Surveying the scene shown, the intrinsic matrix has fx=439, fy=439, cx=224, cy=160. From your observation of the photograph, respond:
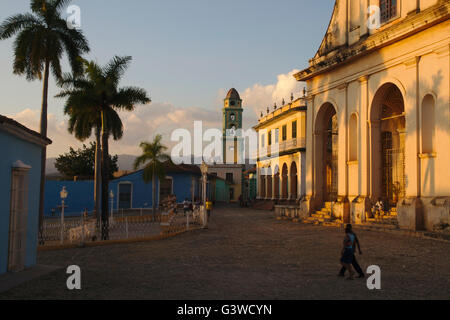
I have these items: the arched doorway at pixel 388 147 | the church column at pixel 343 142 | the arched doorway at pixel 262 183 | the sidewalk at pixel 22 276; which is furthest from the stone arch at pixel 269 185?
the sidewalk at pixel 22 276

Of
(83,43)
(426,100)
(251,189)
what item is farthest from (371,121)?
(251,189)

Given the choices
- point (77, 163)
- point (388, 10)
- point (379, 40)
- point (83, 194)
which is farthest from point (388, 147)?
point (77, 163)

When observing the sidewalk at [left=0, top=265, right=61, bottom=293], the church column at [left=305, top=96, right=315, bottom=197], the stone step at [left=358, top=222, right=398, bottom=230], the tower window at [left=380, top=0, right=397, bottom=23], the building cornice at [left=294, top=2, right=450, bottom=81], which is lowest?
the sidewalk at [left=0, top=265, right=61, bottom=293]

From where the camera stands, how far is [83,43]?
818 inches

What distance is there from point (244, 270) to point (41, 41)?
14970mm

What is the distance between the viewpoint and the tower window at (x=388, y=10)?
Answer: 1873 cm

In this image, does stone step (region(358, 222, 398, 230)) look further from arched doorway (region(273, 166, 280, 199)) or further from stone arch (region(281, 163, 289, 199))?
arched doorway (region(273, 166, 280, 199))

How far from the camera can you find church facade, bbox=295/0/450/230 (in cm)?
1563

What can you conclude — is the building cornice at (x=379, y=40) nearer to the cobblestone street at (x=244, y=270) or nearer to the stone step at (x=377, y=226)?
the stone step at (x=377, y=226)

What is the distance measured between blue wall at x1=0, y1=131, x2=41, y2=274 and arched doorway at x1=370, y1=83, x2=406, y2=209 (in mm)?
14181

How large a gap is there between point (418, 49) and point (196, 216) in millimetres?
13021

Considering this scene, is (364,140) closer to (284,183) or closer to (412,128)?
(412,128)

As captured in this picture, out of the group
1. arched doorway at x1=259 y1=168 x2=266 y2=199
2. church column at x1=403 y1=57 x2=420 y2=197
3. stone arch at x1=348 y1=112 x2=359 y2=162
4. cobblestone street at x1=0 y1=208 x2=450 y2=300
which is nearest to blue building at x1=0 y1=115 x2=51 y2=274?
cobblestone street at x1=0 y1=208 x2=450 y2=300

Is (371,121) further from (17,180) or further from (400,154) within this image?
(17,180)
